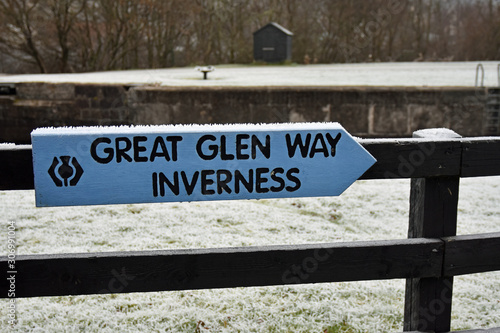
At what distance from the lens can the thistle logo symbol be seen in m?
1.79

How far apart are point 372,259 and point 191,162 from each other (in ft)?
2.66

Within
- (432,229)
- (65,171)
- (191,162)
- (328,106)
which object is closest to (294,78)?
(328,106)

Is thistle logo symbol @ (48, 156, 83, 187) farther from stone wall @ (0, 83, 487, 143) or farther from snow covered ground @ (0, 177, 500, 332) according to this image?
stone wall @ (0, 83, 487, 143)

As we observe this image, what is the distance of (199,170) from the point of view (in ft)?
6.11

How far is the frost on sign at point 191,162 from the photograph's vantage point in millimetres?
1794

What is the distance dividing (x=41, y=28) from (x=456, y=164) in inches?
940

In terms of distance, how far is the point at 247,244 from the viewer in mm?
4031

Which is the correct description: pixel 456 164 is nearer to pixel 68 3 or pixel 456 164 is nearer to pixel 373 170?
pixel 373 170

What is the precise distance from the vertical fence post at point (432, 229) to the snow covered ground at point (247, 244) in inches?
25.3

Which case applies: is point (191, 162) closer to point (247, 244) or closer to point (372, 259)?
point (372, 259)

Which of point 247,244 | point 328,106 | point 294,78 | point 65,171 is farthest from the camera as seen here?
point 294,78

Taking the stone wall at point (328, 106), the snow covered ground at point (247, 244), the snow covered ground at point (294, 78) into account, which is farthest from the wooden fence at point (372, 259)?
the snow covered ground at point (294, 78)

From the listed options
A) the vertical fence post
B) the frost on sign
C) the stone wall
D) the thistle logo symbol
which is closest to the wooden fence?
the vertical fence post

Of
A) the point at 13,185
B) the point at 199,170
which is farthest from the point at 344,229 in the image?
the point at 13,185
